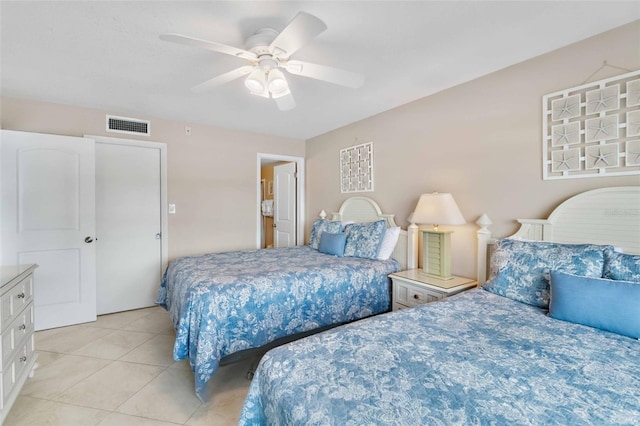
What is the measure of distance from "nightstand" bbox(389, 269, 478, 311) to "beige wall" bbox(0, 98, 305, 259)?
236cm

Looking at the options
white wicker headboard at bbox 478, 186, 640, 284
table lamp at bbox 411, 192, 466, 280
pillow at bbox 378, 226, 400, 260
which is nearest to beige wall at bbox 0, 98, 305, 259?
pillow at bbox 378, 226, 400, 260

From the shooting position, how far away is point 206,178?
3.86m

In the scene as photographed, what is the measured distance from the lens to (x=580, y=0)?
1.53 metres

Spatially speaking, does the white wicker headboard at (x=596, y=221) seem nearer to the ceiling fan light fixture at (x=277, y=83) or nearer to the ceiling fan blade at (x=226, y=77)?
the ceiling fan light fixture at (x=277, y=83)

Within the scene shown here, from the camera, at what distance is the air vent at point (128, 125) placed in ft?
10.7

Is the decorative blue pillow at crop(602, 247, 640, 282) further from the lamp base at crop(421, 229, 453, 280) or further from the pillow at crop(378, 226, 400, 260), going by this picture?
the pillow at crop(378, 226, 400, 260)

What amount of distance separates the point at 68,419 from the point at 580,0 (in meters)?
3.76

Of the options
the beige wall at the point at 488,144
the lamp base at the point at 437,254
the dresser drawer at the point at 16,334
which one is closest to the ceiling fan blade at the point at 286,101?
the beige wall at the point at 488,144

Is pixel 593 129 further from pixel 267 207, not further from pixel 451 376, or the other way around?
A: pixel 267 207

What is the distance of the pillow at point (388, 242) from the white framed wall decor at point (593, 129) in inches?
52.7

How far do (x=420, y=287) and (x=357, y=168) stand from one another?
1799 millimetres

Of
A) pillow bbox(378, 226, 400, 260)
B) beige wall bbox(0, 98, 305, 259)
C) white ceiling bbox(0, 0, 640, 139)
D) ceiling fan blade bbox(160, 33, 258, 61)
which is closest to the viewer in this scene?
ceiling fan blade bbox(160, 33, 258, 61)

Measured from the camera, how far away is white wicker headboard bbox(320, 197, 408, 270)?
9.82 ft

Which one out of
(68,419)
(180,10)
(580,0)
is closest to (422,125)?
(580,0)
